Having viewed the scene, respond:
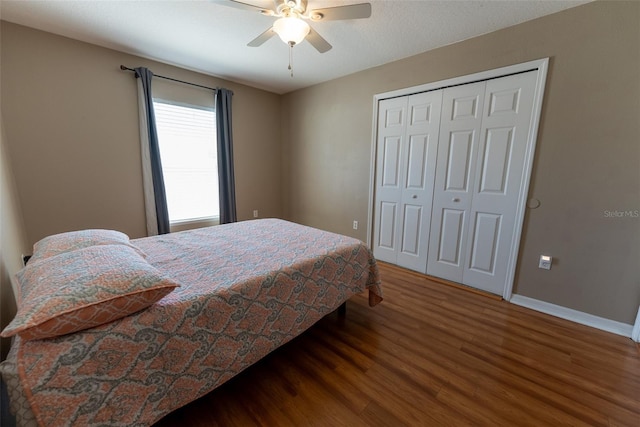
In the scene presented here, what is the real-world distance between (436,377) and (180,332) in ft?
4.84

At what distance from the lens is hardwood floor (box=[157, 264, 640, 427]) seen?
127 cm

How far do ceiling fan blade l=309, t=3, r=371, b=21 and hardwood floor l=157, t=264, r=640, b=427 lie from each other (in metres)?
2.26

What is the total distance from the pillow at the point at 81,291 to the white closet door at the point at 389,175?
2.64 meters

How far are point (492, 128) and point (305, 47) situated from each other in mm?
2028

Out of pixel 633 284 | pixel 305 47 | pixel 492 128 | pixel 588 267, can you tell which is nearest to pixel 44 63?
pixel 305 47

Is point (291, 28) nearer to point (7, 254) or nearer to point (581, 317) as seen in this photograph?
point (7, 254)

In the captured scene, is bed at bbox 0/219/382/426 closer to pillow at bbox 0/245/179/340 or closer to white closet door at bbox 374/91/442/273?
pillow at bbox 0/245/179/340

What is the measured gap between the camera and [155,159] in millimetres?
2910

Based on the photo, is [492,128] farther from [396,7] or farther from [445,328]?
[445,328]

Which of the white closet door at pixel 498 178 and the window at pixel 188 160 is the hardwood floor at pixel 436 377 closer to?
the white closet door at pixel 498 178

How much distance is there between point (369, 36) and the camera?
91.8 inches

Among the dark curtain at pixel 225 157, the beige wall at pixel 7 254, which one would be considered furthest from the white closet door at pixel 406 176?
the beige wall at pixel 7 254

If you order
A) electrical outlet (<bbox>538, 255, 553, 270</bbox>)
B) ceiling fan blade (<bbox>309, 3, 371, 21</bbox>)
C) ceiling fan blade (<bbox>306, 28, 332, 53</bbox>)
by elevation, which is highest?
ceiling fan blade (<bbox>309, 3, 371, 21</bbox>)

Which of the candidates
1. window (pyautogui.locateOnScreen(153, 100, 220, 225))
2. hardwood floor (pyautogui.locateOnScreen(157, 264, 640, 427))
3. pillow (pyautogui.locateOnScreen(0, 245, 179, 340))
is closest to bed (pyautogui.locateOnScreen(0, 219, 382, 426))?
pillow (pyautogui.locateOnScreen(0, 245, 179, 340))
